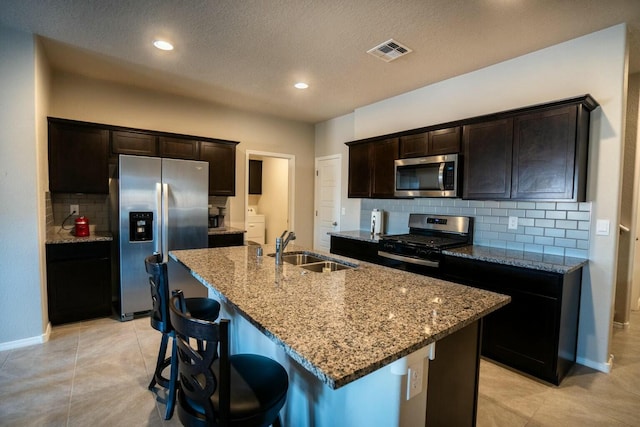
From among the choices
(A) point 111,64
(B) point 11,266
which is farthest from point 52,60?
(B) point 11,266

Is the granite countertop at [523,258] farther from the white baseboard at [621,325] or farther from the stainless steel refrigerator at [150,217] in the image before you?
the stainless steel refrigerator at [150,217]

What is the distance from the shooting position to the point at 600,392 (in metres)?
2.28

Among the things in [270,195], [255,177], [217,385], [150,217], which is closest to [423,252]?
[217,385]

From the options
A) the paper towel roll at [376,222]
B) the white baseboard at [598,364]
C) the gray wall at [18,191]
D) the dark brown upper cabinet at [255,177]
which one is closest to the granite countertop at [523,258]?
the white baseboard at [598,364]

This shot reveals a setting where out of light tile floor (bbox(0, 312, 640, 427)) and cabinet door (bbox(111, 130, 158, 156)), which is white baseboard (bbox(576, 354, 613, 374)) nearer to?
light tile floor (bbox(0, 312, 640, 427))

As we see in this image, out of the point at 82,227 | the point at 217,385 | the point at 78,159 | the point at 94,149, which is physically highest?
the point at 94,149

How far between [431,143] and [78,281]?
393cm

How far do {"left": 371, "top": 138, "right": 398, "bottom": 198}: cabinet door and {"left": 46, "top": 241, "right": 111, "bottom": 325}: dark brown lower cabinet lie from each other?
123 inches

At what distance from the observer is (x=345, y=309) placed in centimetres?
136

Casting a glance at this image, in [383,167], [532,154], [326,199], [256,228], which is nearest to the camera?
[532,154]

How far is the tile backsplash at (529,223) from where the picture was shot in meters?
2.65

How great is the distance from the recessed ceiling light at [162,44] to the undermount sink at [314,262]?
6.79 ft

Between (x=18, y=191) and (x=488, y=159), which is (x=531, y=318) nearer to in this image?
(x=488, y=159)

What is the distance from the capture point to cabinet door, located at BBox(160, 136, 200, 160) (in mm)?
3884
